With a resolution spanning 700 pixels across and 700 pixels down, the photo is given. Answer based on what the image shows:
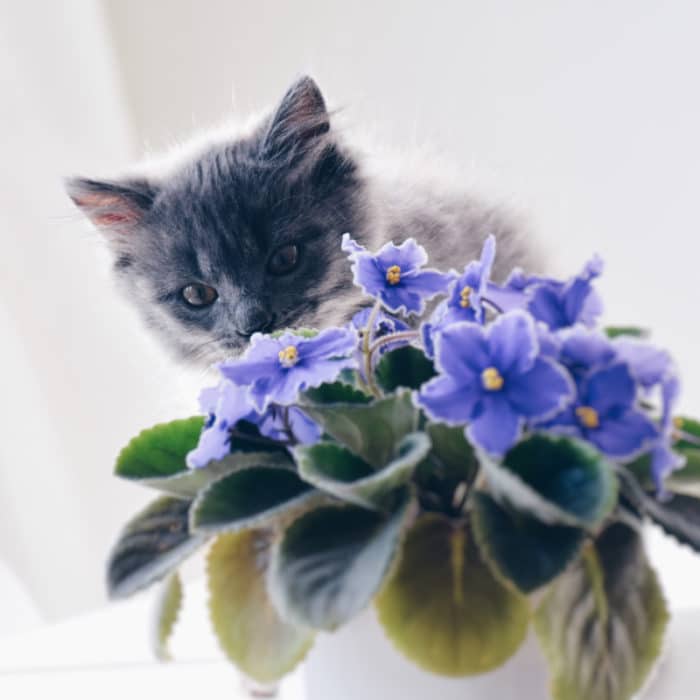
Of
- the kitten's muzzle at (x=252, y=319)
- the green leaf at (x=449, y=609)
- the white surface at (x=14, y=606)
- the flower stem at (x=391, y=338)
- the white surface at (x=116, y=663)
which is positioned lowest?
the white surface at (x=14, y=606)

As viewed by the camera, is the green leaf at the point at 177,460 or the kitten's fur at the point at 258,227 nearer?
the green leaf at the point at 177,460

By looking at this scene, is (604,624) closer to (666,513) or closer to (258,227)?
(666,513)

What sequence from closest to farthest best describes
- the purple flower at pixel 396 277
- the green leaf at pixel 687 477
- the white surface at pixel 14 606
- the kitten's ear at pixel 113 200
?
the green leaf at pixel 687 477 < the purple flower at pixel 396 277 < the kitten's ear at pixel 113 200 < the white surface at pixel 14 606

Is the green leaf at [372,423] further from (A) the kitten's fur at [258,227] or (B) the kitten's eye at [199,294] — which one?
(B) the kitten's eye at [199,294]

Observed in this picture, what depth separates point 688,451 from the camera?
59 cm

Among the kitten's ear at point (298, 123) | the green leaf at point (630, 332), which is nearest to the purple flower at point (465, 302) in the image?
the green leaf at point (630, 332)

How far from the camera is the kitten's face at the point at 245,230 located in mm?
1147

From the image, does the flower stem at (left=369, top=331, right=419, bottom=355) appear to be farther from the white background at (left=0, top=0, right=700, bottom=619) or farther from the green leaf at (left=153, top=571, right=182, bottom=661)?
the white background at (left=0, top=0, right=700, bottom=619)

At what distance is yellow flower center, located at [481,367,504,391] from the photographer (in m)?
0.52

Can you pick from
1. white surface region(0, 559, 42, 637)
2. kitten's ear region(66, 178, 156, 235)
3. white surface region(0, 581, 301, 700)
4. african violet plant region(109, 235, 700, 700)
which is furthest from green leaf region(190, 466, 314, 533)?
white surface region(0, 559, 42, 637)

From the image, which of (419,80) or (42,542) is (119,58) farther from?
(42,542)

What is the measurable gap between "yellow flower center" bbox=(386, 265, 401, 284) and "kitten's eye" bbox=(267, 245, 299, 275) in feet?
1.53

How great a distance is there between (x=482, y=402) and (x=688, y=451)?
169mm

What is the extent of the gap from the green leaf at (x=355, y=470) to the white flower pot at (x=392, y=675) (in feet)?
0.33
